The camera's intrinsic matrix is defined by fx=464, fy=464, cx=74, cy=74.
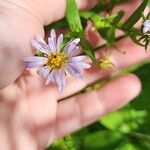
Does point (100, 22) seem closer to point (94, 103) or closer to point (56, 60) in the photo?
point (56, 60)

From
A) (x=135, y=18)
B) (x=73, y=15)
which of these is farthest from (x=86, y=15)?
(x=135, y=18)

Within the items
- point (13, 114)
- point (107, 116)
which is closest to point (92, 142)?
point (107, 116)

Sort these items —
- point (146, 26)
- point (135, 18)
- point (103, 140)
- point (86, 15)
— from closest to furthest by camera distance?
point (146, 26) → point (135, 18) → point (86, 15) → point (103, 140)

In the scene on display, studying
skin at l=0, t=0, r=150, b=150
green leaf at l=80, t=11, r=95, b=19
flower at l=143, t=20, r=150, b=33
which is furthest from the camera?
green leaf at l=80, t=11, r=95, b=19

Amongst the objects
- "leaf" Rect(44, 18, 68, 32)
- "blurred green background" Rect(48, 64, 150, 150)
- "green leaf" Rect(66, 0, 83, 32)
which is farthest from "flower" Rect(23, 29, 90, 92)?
"blurred green background" Rect(48, 64, 150, 150)

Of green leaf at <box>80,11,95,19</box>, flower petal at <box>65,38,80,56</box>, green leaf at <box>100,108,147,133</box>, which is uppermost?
green leaf at <box>80,11,95,19</box>

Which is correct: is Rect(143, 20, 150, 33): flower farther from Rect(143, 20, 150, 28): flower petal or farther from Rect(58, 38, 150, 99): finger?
Rect(58, 38, 150, 99): finger
